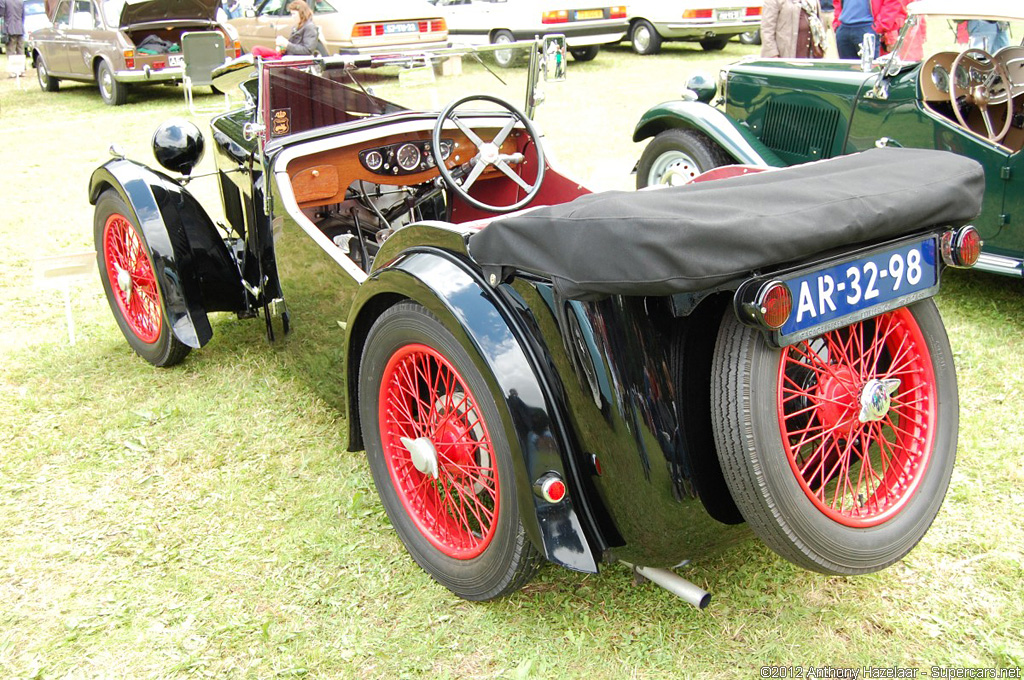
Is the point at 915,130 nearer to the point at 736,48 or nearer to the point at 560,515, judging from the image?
the point at 560,515

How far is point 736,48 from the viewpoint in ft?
52.2

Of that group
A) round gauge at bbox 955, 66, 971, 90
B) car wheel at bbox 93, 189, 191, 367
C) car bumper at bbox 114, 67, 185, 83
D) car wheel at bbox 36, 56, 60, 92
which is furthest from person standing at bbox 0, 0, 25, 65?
round gauge at bbox 955, 66, 971, 90

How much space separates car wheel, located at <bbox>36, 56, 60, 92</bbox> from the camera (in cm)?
1374

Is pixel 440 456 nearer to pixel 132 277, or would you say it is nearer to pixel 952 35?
pixel 132 277

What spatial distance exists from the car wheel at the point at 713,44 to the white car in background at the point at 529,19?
1.82 m

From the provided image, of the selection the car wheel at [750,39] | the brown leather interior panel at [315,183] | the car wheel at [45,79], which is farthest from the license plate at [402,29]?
the car wheel at [750,39]

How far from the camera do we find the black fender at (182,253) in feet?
12.5

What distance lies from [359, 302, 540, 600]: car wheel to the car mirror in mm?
1663

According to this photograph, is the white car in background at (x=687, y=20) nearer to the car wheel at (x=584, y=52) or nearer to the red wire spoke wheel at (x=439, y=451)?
the car wheel at (x=584, y=52)

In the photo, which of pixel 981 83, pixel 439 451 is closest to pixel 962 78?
pixel 981 83

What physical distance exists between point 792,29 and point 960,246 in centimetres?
690

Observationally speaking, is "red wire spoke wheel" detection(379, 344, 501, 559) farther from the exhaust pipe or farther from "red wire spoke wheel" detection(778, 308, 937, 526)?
"red wire spoke wheel" detection(778, 308, 937, 526)

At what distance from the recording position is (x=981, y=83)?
4.56m

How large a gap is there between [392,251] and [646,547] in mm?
Result: 1160
